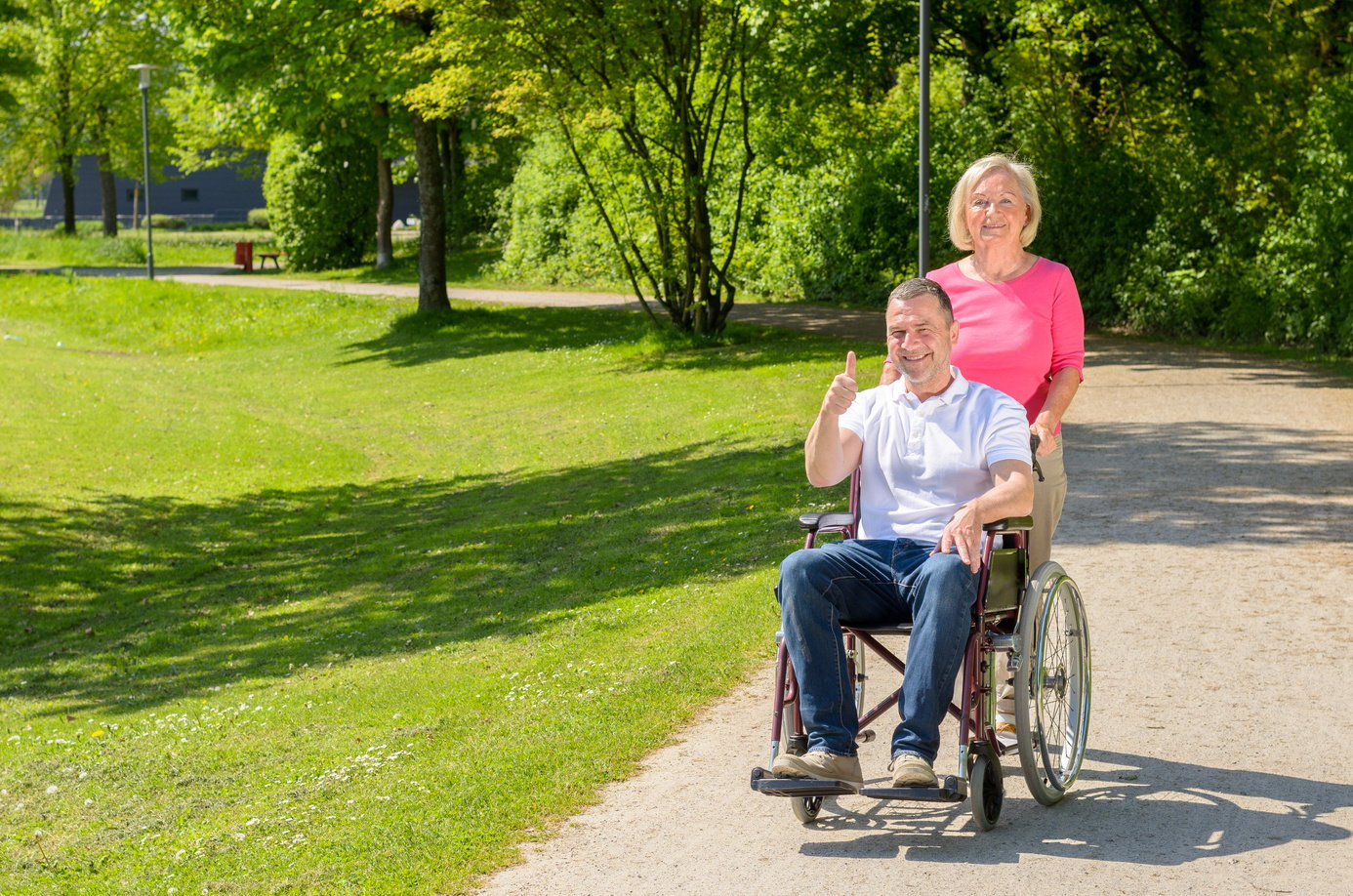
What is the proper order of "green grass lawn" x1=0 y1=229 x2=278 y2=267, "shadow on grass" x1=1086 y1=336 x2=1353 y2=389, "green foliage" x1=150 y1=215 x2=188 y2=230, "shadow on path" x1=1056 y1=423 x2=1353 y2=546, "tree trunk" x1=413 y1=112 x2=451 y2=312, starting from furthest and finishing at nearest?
"green foliage" x1=150 y1=215 x2=188 y2=230, "green grass lawn" x1=0 y1=229 x2=278 y2=267, "tree trunk" x1=413 y1=112 x2=451 y2=312, "shadow on grass" x1=1086 y1=336 x2=1353 y2=389, "shadow on path" x1=1056 y1=423 x2=1353 y2=546

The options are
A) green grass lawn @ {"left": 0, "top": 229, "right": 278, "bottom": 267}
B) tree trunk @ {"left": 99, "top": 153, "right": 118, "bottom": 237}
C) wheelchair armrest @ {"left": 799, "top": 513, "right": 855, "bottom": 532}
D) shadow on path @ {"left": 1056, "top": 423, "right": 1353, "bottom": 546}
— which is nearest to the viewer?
wheelchair armrest @ {"left": 799, "top": 513, "right": 855, "bottom": 532}

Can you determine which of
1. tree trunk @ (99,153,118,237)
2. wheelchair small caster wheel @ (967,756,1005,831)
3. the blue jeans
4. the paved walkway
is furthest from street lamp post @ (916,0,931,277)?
tree trunk @ (99,153,118,237)

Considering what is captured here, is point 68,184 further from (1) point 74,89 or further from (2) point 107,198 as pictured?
(1) point 74,89

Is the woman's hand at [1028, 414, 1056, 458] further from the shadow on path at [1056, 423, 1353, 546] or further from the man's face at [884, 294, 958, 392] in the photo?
the shadow on path at [1056, 423, 1353, 546]

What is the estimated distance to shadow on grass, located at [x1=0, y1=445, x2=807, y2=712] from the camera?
33.4 feet

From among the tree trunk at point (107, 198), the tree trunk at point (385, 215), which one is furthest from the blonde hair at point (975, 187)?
the tree trunk at point (107, 198)

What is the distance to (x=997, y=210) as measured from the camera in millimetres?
5551

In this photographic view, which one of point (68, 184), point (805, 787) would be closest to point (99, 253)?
point (68, 184)

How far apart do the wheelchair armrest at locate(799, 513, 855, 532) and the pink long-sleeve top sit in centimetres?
67

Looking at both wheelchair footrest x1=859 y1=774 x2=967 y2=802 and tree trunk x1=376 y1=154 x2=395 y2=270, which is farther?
tree trunk x1=376 y1=154 x2=395 y2=270

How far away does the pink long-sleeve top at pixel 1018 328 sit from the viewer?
5547mm

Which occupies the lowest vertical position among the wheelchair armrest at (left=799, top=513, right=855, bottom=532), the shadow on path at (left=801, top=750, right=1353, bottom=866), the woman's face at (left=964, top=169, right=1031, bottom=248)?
the shadow on path at (left=801, top=750, right=1353, bottom=866)

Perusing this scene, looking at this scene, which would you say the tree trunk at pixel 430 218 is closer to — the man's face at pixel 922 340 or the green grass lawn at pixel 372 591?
the green grass lawn at pixel 372 591

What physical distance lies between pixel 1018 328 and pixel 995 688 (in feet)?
4.26
